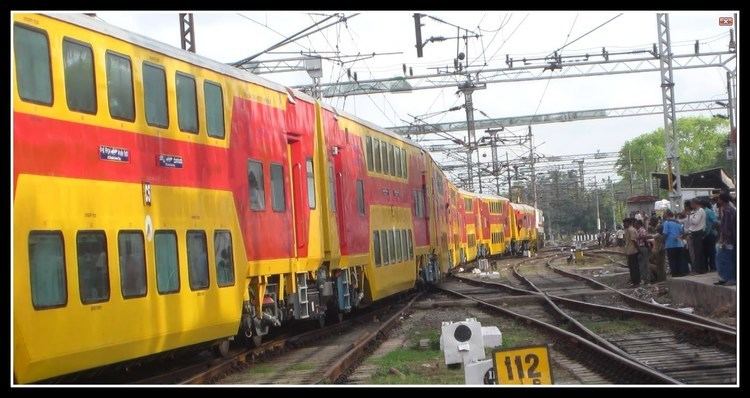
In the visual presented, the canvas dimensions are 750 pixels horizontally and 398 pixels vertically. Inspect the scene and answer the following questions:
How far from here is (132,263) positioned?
35.5ft

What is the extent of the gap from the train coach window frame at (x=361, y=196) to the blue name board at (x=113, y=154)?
903 centimetres

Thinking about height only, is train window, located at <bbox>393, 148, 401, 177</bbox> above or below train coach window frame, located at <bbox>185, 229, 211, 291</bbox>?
above

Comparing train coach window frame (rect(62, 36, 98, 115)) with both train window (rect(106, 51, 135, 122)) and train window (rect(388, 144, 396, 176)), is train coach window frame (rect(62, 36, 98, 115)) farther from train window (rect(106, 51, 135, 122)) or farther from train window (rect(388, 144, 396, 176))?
train window (rect(388, 144, 396, 176))

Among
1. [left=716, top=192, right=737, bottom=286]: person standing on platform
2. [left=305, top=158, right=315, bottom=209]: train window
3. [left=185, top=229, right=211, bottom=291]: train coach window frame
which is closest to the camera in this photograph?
[left=185, top=229, right=211, bottom=291]: train coach window frame

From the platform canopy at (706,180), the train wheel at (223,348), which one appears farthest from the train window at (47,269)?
the platform canopy at (706,180)

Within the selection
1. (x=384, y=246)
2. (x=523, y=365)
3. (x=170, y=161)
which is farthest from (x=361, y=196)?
(x=523, y=365)

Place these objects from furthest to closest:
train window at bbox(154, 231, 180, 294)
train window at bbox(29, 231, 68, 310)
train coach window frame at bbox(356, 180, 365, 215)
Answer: train coach window frame at bbox(356, 180, 365, 215) → train window at bbox(154, 231, 180, 294) → train window at bbox(29, 231, 68, 310)

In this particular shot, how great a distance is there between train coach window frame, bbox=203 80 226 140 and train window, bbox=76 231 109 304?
2.85 m

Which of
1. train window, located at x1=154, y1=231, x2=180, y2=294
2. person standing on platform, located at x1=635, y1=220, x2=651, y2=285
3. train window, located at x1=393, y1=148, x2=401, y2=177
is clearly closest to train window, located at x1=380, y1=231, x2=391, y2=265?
train window, located at x1=393, y1=148, x2=401, y2=177

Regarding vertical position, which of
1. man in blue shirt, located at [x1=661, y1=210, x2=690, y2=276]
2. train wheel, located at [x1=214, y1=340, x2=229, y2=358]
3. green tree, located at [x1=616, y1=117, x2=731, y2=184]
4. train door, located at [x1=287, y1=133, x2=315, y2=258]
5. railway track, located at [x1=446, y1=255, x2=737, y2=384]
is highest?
green tree, located at [x1=616, y1=117, x2=731, y2=184]

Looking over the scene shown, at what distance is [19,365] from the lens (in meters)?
9.09

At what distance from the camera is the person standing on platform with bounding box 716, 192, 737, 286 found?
1697 cm

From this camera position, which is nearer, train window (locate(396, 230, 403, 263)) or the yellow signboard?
the yellow signboard

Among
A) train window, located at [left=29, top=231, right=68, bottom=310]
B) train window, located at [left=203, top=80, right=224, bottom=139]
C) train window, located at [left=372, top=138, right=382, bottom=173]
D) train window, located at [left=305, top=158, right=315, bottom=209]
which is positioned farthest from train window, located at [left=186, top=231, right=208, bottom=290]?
train window, located at [left=372, top=138, right=382, bottom=173]
